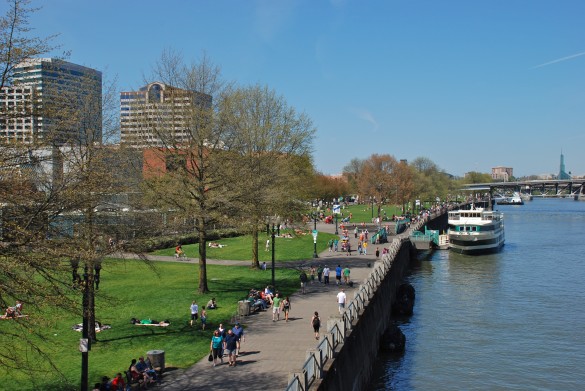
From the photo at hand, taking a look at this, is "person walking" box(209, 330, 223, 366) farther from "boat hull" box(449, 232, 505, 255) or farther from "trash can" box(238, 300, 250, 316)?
"boat hull" box(449, 232, 505, 255)

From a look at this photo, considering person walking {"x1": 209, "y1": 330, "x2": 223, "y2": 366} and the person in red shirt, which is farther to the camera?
person walking {"x1": 209, "y1": 330, "x2": 223, "y2": 366}

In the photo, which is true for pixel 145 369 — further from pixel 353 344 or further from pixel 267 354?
pixel 353 344

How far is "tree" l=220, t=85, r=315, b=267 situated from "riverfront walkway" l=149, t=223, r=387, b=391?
5582mm

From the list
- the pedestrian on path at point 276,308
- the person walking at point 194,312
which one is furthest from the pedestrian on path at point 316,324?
the person walking at point 194,312

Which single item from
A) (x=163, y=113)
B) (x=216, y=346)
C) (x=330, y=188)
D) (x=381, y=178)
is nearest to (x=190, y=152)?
(x=163, y=113)

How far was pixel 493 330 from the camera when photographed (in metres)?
31.1

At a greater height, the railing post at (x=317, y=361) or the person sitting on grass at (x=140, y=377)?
the railing post at (x=317, y=361)

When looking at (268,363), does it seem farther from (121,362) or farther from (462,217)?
(462,217)

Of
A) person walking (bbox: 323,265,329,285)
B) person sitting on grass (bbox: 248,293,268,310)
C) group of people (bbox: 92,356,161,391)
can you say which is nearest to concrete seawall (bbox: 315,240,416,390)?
person walking (bbox: 323,265,329,285)

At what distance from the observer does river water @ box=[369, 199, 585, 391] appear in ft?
77.8

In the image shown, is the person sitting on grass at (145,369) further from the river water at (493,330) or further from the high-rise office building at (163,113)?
the high-rise office building at (163,113)

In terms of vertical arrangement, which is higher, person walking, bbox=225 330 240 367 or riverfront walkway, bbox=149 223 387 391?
person walking, bbox=225 330 240 367

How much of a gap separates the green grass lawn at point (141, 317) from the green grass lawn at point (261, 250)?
6191mm

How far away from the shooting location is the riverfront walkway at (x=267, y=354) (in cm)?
1614
